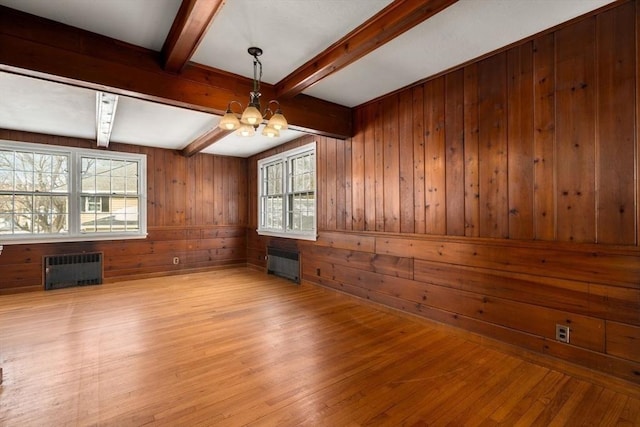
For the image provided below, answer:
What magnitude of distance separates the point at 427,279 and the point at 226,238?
4.63 m

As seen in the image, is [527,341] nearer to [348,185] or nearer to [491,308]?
[491,308]

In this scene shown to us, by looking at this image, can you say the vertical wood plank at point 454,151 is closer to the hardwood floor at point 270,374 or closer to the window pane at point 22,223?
the hardwood floor at point 270,374

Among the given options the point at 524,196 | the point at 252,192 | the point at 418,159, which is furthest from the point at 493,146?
the point at 252,192

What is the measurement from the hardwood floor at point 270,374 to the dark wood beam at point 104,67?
2208mm

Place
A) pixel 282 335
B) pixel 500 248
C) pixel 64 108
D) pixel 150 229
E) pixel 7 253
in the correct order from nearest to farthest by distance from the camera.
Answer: pixel 500 248 < pixel 282 335 < pixel 64 108 < pixel 7 253 < pixel 150 229

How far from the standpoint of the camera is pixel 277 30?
7.52 ft

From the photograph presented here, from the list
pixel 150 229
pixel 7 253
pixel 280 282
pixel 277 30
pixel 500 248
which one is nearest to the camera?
pixel 277 30

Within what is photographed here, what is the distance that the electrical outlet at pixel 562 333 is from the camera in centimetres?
225

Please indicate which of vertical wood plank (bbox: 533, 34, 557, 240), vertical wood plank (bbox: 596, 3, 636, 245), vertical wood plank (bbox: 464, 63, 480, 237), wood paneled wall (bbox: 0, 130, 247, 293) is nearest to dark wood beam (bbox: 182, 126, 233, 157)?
wood paneled wall (bbox: 0, 130, 247, 293)

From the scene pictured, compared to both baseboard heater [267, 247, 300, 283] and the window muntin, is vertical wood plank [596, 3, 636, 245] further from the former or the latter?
the window muntin

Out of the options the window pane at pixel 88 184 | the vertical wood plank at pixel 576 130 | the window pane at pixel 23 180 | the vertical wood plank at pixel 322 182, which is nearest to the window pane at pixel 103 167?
the window pane at pixel 88 184

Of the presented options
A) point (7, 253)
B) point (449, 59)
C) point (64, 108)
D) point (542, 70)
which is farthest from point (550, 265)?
point (7, 253)

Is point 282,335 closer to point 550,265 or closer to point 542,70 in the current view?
point 550,265

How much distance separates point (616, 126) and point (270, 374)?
297cm
